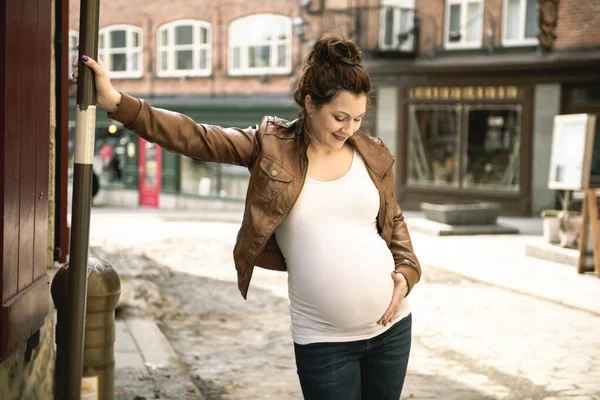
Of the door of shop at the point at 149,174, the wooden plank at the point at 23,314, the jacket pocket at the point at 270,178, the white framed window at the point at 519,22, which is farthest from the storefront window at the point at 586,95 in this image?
the jacket pocket at the point at 270,178

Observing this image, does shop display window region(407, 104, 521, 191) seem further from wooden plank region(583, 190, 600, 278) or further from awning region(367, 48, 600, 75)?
wooden plank region(583, 190, 600, 278)

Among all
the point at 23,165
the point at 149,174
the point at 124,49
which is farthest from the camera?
the point at 124,49

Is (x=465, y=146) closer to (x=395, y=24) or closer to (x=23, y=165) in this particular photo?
(x=395, y=24)

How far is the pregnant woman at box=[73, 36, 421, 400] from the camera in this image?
2887mm

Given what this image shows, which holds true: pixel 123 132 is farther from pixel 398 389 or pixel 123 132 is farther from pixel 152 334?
pixel 398 389

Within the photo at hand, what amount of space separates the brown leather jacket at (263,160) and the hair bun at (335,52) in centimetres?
26

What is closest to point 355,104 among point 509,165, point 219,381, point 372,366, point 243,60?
point 372,366

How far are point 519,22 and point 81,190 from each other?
2075 centimetres

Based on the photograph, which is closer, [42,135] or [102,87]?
[102,87]

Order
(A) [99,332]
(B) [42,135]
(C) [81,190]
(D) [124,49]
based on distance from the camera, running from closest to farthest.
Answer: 1. (C) [81,190]
2. (B) [42,135]
3. (A) [99,332]
4. (D) [124,49]

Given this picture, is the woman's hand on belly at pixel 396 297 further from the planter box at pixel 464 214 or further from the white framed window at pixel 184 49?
the white framed window at pixel 184 49

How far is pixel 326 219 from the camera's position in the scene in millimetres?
2924

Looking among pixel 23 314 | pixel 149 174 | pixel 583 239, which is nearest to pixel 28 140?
pixel 23 314

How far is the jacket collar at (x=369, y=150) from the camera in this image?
3033 millimetres
